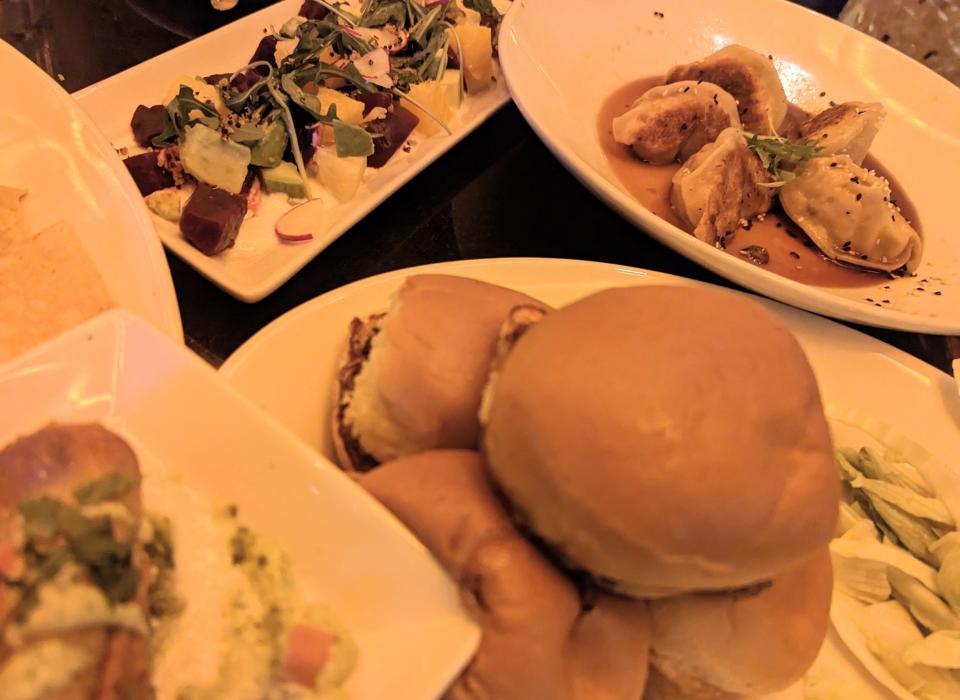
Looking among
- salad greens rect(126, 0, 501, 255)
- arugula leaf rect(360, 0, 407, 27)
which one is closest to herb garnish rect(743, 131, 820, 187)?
salad greens rect(126, 0, 501, 255)

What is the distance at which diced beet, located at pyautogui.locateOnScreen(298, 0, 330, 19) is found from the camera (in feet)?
7.85

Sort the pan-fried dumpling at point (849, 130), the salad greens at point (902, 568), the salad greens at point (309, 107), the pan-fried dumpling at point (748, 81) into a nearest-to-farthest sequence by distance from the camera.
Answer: the salad greens at point (902, 568) < the salad greens at point (309, 107) < the pan-fried dumpling at point (849, 130) < the pan-fried dumpling at point (748, 81)

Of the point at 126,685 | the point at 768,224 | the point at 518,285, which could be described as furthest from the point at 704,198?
the point at 126,685

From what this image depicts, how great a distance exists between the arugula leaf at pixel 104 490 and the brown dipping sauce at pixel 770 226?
1.58 meters

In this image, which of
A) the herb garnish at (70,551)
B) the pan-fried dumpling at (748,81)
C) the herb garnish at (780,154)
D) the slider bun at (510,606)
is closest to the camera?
the herb garnish at (70,551)

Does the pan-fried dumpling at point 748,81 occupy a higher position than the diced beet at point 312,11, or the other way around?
the pan-fried dumpling at point 748,81

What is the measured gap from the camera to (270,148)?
6.34ft

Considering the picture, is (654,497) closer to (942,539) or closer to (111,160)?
(942,539)

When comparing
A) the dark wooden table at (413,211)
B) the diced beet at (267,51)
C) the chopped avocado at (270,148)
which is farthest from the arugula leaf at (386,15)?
the chopped avocado at (270,148)

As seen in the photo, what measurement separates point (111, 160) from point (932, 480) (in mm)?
1639

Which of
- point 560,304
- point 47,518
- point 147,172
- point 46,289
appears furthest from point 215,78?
point 47,518

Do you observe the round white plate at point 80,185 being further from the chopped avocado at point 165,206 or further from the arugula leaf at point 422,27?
the arugula leaf at point 422,27

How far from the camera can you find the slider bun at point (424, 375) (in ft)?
3.42

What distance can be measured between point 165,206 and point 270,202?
26cm
